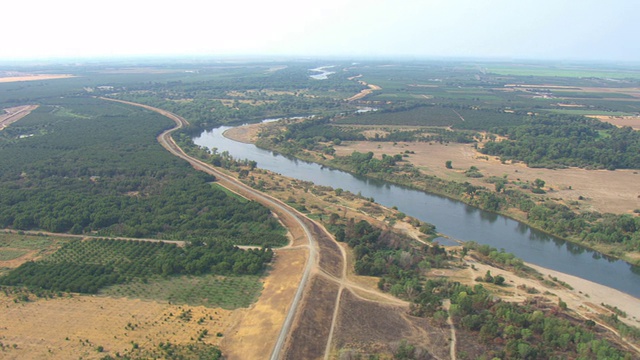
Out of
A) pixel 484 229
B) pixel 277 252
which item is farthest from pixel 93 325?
pixel 484 229

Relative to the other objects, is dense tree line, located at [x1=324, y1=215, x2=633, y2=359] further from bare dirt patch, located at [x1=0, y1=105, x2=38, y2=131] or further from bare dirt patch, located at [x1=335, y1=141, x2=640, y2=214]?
bare dirt patch, located at [x1=0, y1=105, x2=38, y2=131]

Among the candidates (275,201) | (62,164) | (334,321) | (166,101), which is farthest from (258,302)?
(166,101)

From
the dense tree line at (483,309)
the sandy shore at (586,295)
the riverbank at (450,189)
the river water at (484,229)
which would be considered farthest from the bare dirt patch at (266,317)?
the riverbank at (450,189)

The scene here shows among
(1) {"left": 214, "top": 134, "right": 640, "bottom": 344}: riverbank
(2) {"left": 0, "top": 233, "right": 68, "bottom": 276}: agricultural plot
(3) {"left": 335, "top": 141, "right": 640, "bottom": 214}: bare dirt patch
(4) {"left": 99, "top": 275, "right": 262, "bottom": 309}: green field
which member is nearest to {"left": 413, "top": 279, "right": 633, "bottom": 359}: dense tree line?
(1) {"left": 214, "top": 134, "right": 640, "bottom": 344}: riverbank

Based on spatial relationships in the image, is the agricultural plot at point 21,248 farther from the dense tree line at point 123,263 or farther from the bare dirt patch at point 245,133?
the bare dirt patch at point 245,133

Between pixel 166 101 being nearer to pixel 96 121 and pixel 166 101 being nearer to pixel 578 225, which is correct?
pixel 96 121

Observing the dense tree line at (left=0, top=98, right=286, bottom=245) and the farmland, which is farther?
the dense tree line at (left=0, top=98, right=286, bottom=245)

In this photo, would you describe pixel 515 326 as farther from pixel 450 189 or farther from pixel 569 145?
pixel 569 145
